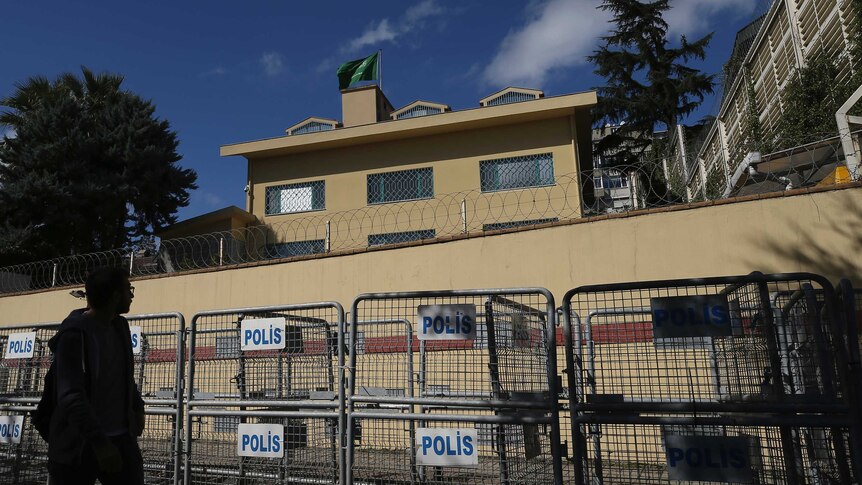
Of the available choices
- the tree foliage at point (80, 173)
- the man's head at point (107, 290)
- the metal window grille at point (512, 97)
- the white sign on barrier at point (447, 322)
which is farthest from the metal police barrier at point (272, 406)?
the metal window grille at point (512, 97)

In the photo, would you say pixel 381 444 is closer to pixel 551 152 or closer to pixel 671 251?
pixel 671 251

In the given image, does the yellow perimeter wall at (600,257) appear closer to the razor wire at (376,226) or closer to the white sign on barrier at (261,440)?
the razor wire at (376,226)

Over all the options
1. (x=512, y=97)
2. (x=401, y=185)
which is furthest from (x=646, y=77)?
(x=401, y=185)

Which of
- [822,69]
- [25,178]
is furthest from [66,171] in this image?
[822,69]

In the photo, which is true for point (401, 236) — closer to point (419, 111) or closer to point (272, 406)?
point (419, 111)

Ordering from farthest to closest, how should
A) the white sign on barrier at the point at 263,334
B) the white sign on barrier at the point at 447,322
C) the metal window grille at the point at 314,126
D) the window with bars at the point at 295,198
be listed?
the metal window grille at the point at 314,126 → the window with bars at the point at 295,198 → the white sign on barrier at the point at 263,334 → the white sign on barrier at the point at 447,322

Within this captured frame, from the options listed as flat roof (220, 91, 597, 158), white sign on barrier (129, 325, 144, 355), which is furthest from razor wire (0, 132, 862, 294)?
white sign on barrier (129, 325, 144, 355)

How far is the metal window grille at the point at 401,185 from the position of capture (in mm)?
16156

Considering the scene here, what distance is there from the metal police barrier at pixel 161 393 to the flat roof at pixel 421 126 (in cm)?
1057

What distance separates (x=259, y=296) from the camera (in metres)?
10.1

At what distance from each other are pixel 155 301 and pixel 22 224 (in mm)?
9984

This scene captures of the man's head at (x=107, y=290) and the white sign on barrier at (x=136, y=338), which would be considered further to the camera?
the white sign on barrier at (x=136, y=338)

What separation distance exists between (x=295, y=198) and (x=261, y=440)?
42.5ft

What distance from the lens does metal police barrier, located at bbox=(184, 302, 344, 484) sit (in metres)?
4.91
